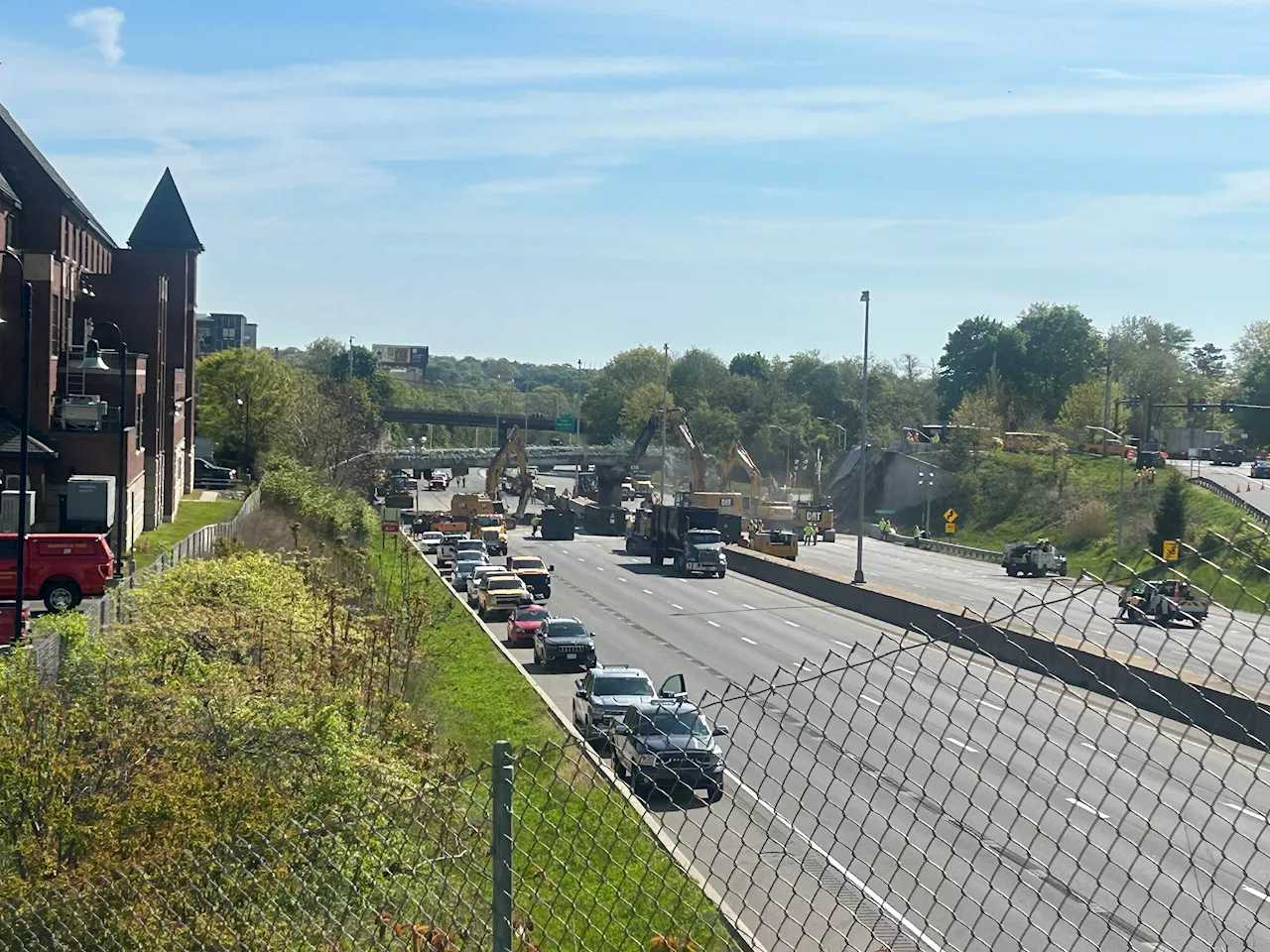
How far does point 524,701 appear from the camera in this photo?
2486 cm

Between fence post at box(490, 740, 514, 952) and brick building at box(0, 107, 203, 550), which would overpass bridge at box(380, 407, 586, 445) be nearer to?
brick building at box(0, 107, 203, 550)

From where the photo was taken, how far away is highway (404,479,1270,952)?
5.04 m

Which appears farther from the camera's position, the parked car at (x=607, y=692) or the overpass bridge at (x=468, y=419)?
the overpass bridge at (x=468, y=419)

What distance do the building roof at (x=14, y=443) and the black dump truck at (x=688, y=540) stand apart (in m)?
25.8

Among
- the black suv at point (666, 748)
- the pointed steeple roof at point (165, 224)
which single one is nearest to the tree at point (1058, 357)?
the pointed steeple roof at point (165, 224)

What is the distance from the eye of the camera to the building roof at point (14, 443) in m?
37.1

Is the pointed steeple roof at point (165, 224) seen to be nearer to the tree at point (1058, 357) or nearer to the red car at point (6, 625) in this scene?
the red car at point (6, 625)

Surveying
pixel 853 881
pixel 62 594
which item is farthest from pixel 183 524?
pixel 853 881

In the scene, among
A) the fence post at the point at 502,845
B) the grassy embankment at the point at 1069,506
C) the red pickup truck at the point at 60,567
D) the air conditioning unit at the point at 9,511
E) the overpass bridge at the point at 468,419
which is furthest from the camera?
the overpass bridge at the point at 468,419

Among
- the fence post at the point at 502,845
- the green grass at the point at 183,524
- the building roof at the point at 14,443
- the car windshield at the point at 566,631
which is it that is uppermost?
the fence post at the point at 502,845

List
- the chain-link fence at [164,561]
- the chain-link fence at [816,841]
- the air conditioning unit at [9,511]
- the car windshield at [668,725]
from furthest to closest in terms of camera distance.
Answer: the air conditioning unit at [9,511] < the chain-link fence at [164,561] < the car windshield at [668,725] < the chain-link fence at [816,841]

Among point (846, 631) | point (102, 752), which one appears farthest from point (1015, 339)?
point (102, 752)

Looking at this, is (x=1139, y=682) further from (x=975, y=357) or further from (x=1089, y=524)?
(x=975, y=357)

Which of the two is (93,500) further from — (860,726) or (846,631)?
(860,726)
